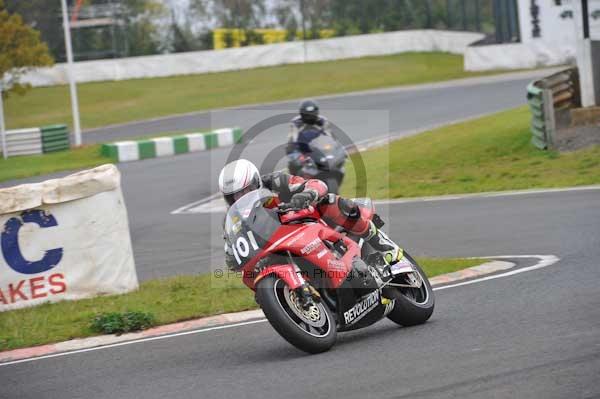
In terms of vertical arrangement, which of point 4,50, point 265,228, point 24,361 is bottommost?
point 24,361

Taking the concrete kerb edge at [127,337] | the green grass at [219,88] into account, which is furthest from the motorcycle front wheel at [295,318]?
the green grass at [219,88]

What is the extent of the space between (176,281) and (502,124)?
46.5ft

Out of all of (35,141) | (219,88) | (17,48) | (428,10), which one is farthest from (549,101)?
(428,10)

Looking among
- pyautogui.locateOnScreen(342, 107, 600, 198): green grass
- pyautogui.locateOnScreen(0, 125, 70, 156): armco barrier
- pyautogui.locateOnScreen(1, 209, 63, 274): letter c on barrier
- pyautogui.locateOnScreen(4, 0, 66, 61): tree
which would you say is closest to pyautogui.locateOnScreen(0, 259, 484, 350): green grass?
pyautogui.locateOnScreen(1, 209, 63, 274): letter c on barrier

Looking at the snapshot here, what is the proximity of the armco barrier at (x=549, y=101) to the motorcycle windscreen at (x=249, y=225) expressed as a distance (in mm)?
13117

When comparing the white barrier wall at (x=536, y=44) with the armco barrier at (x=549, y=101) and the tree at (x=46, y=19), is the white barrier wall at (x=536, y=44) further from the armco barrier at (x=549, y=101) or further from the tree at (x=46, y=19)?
the tree at (x=46, y=19)

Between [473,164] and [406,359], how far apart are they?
13425mm

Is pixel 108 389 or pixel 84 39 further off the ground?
pixel 84 39

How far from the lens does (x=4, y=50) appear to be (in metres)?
31.8

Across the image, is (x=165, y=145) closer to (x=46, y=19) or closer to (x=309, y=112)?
(x=309, y=112)

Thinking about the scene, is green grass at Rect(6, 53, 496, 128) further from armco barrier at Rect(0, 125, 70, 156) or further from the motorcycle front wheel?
the motorcycle front wheel

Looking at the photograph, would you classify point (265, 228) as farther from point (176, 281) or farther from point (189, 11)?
point (189, 11)

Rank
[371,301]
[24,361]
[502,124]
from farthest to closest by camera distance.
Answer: [502,124]
[24,361]
[371,301]

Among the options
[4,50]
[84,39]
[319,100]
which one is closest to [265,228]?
[4,50]
